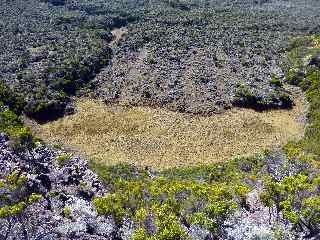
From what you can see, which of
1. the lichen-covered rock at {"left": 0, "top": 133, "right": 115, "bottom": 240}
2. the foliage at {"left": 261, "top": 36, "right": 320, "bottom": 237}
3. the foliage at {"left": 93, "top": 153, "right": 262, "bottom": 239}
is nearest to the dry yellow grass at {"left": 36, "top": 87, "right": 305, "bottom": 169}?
the foliage at {"left": 261, "top": 36, "right": 320, "bottom": 237}

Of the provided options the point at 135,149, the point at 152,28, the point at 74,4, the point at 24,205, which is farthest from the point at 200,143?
the point at 74,4

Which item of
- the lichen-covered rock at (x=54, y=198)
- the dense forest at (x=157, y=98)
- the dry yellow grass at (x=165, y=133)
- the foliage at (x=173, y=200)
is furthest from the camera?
the dry yellow grass at (x=165, y=133)

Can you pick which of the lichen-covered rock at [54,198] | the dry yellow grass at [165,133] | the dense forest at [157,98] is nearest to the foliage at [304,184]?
the dense forest at [157,98]

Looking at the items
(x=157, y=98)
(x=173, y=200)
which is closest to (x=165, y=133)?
(x=157, y=98)

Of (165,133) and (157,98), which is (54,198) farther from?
(157,98)

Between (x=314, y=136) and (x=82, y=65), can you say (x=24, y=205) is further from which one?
(x=82, y=65)

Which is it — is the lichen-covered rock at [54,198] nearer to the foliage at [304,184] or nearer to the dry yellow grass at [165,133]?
the dry yellow grass at [165,133]

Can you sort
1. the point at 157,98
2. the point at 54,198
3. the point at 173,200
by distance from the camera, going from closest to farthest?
the point at 173,200
the point at 54,198
the point at 157,98

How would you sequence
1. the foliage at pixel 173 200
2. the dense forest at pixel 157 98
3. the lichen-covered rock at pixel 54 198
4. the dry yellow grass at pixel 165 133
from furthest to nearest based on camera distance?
1. the dry yellow grass at pixel 165 133
2. the dense forest at pixel 157 98
3. the lichen-covered rock at pixel 54 198
4. the foliage at pixel 173 200
